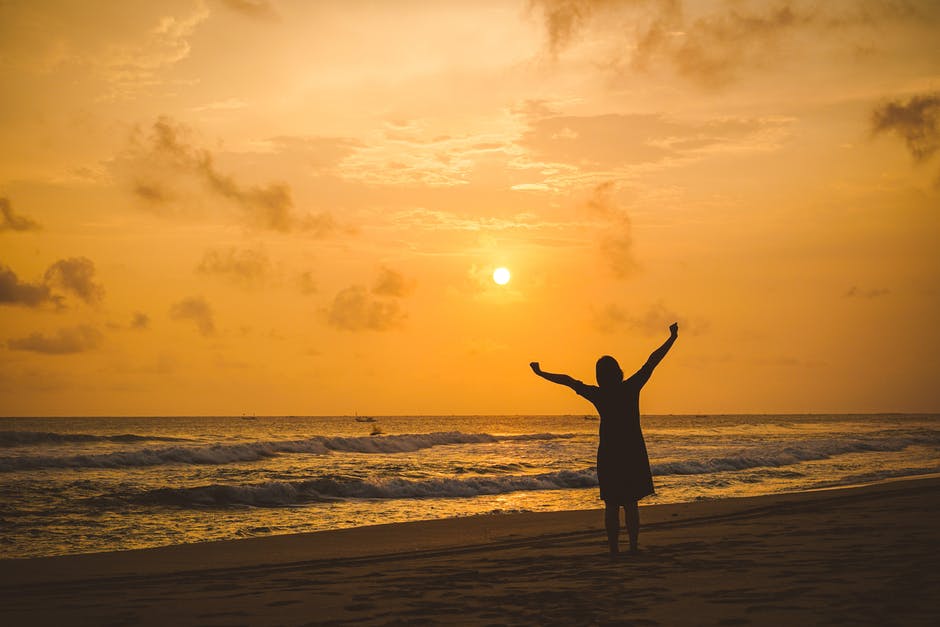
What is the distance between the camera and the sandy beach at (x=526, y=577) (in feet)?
21.2

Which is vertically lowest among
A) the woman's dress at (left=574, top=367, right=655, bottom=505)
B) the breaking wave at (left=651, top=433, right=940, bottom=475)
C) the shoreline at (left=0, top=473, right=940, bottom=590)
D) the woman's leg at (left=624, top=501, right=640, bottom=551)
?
the breaking wave at (left=651, top=433, right=940, bottom=475)

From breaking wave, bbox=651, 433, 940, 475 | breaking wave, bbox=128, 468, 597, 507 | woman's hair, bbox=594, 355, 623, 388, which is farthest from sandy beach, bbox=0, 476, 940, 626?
breaking wave, bbox=651, 433, 940, 475

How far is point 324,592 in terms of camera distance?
315 inches

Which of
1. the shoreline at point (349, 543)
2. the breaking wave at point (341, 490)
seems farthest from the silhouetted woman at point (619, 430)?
the breaking wave at point (341, 490)

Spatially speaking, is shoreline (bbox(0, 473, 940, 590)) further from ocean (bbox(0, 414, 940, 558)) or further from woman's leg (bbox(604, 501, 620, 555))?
woman's leg (bbox(604, 501, 620, 555))

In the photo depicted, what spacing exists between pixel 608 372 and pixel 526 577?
236 cm

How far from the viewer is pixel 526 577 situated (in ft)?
27.7

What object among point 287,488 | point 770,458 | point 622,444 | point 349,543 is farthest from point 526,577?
point 770,458

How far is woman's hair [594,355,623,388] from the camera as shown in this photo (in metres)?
9.16

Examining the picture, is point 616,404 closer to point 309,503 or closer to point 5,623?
point 5,623

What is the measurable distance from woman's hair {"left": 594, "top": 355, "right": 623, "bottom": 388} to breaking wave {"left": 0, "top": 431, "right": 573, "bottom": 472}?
2866cm

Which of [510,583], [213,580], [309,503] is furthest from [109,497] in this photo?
[510,583]

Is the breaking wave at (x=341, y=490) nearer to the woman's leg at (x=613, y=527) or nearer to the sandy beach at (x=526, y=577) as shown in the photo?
the sandy beach at (x=526, y=577)

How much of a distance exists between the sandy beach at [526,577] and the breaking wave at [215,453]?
23.1 metres
